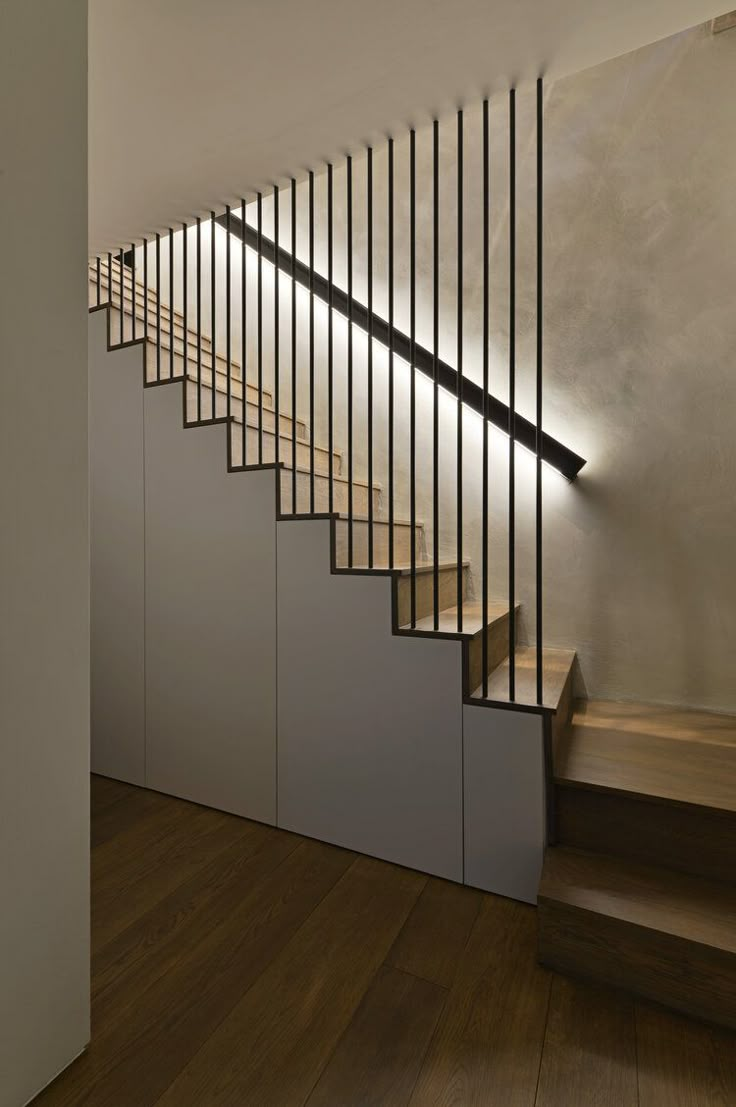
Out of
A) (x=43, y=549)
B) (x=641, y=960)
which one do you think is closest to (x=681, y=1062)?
(x=641, y=960)

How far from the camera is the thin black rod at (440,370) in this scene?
7.11ft

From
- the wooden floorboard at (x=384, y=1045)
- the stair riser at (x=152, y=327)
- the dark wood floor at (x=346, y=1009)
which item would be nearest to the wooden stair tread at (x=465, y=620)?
the dark wood floor at (x=346, y=1009)

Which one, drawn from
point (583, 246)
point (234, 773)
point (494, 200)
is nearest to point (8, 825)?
point (234, 773)

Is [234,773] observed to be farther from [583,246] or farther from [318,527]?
[583,246]

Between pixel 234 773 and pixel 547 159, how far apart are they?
2.74 metres

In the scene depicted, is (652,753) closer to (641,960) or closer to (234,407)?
(641,960)

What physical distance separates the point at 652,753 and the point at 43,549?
66.9 inches

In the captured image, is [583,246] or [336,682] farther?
[583,246]

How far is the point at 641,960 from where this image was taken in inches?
46.4

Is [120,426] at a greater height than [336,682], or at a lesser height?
greater

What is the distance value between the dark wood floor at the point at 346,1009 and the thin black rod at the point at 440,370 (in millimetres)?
1538

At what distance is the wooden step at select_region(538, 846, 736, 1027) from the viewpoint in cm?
112

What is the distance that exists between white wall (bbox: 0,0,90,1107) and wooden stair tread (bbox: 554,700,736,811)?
1176 mm

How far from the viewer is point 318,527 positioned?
1.86m
